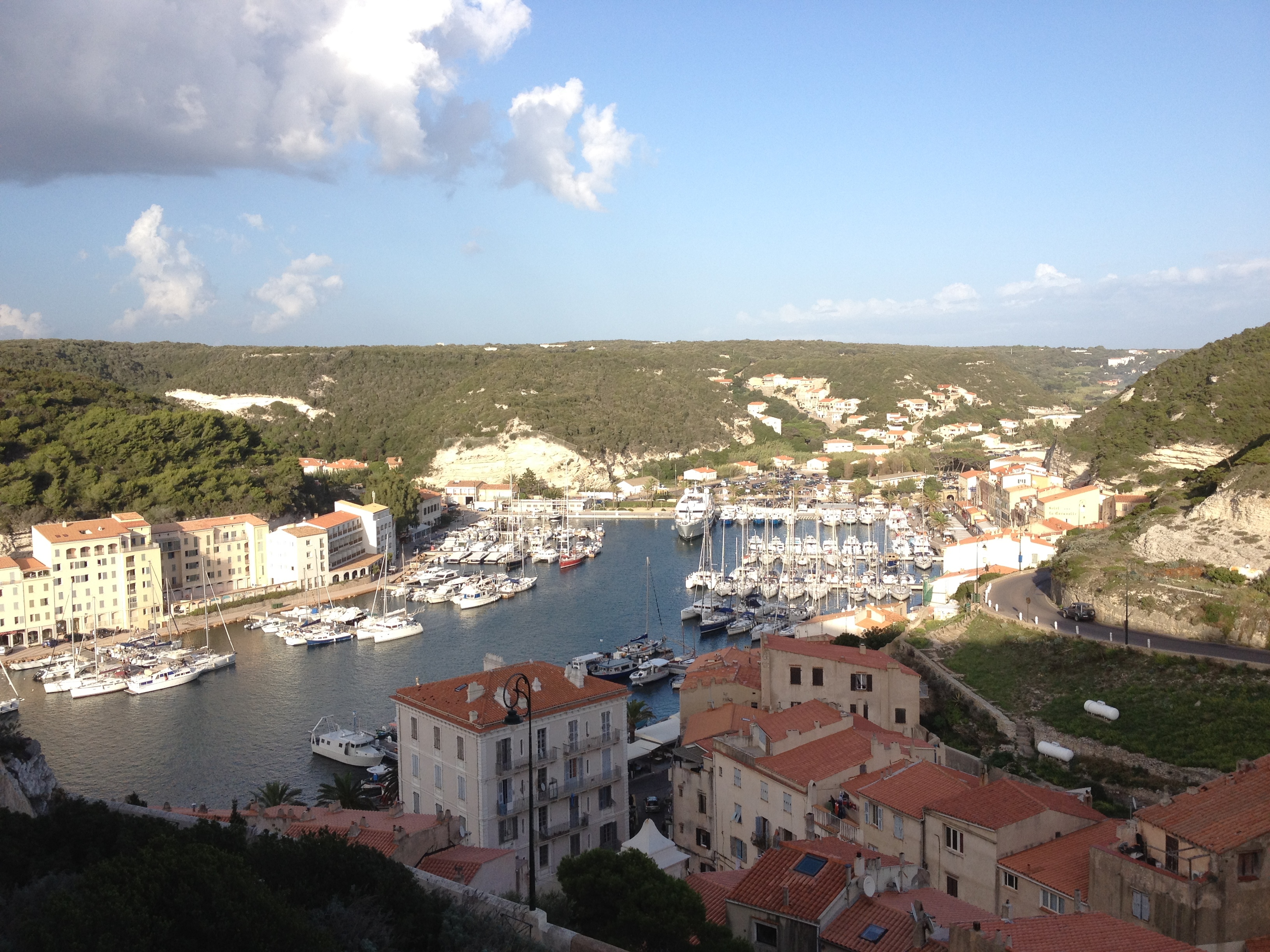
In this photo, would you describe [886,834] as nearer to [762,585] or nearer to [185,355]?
[762,585]

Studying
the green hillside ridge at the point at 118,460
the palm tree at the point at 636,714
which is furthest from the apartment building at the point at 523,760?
the green hillside ridge at the point at 118,460

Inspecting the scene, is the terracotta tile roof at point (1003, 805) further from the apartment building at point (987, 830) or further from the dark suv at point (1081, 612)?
the dark suv at point (1081, 612)

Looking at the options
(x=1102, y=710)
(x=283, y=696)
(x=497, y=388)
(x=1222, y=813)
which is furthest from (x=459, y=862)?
(x=497, y=388)

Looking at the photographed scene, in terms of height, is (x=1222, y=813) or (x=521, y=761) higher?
(x=1222, y=813)

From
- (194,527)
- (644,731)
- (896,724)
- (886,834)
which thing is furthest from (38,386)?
(886,834)

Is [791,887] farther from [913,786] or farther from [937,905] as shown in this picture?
[913,786]
